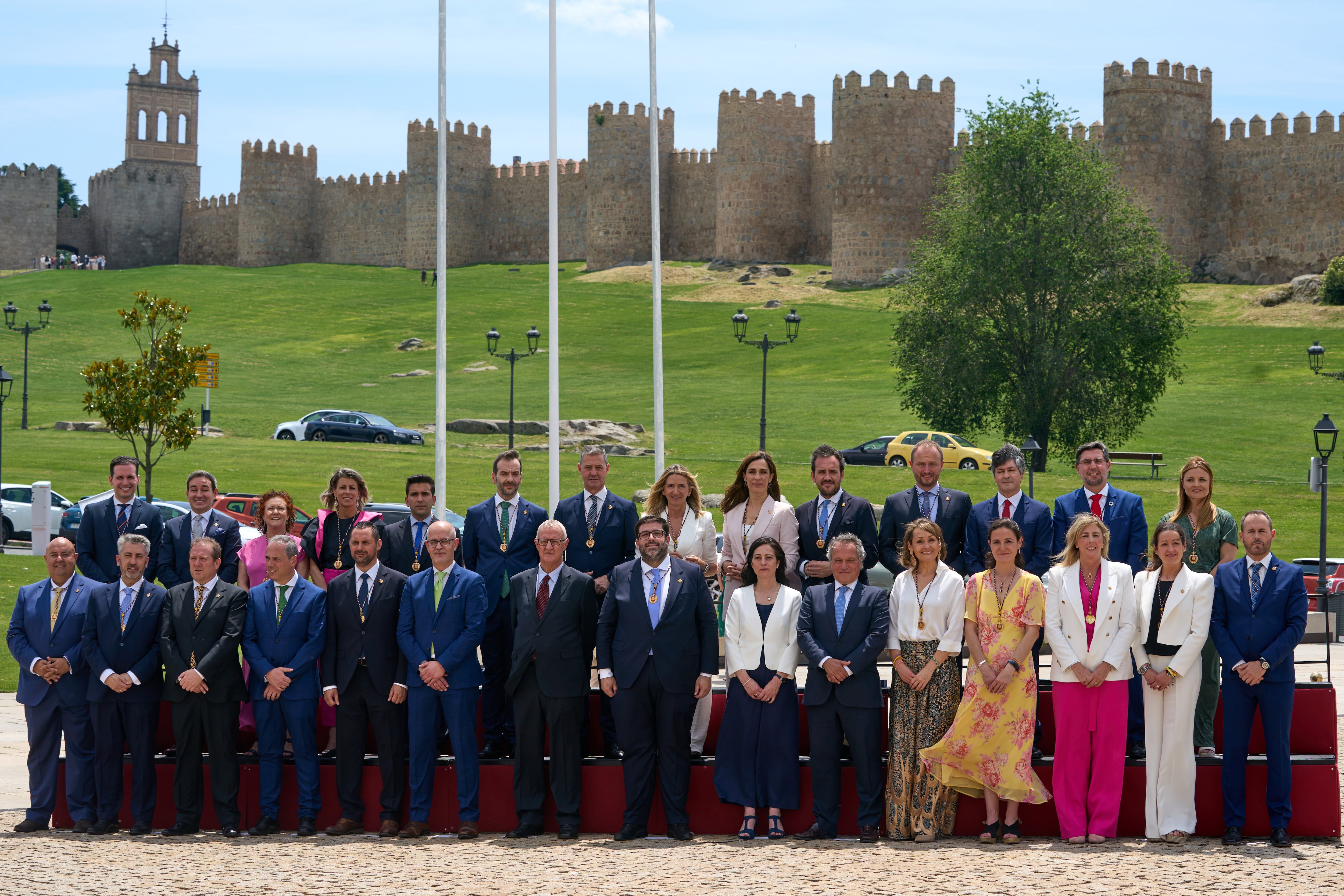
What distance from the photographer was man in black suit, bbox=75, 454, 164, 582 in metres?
9.95

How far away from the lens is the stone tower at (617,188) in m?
64.9

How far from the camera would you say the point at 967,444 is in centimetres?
3331

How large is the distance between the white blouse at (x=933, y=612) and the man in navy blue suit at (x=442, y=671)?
7.48 feet

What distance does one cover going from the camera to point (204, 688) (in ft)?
27.9

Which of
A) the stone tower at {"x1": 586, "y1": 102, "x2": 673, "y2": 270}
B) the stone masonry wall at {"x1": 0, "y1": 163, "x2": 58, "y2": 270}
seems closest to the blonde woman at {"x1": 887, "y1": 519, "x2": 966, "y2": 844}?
the stone tower at {"x1": 586, "y1": 102, "x2": 673, "y2": 270}

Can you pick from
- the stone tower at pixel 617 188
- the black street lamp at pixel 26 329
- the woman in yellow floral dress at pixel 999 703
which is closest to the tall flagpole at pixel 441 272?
the woman in yellow floral dress at pixel 999 703

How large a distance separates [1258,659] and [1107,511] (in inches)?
56.3

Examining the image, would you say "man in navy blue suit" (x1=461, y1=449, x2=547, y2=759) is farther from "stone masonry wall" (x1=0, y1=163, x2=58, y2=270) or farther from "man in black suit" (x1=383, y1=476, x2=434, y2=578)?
"stone masonry wall" (x1=0, y1=163, x2=58, y2=270)

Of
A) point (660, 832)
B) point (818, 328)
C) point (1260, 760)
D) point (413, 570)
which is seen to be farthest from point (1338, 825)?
point (818, 328)

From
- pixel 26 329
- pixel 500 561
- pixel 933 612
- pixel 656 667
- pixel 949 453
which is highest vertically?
pixel 26 329

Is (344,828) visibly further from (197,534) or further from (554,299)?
(554,299)

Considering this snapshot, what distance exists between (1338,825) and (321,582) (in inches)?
237

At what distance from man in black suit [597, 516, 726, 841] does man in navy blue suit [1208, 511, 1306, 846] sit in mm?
1831

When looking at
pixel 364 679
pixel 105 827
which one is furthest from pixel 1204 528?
pixel 105 827
